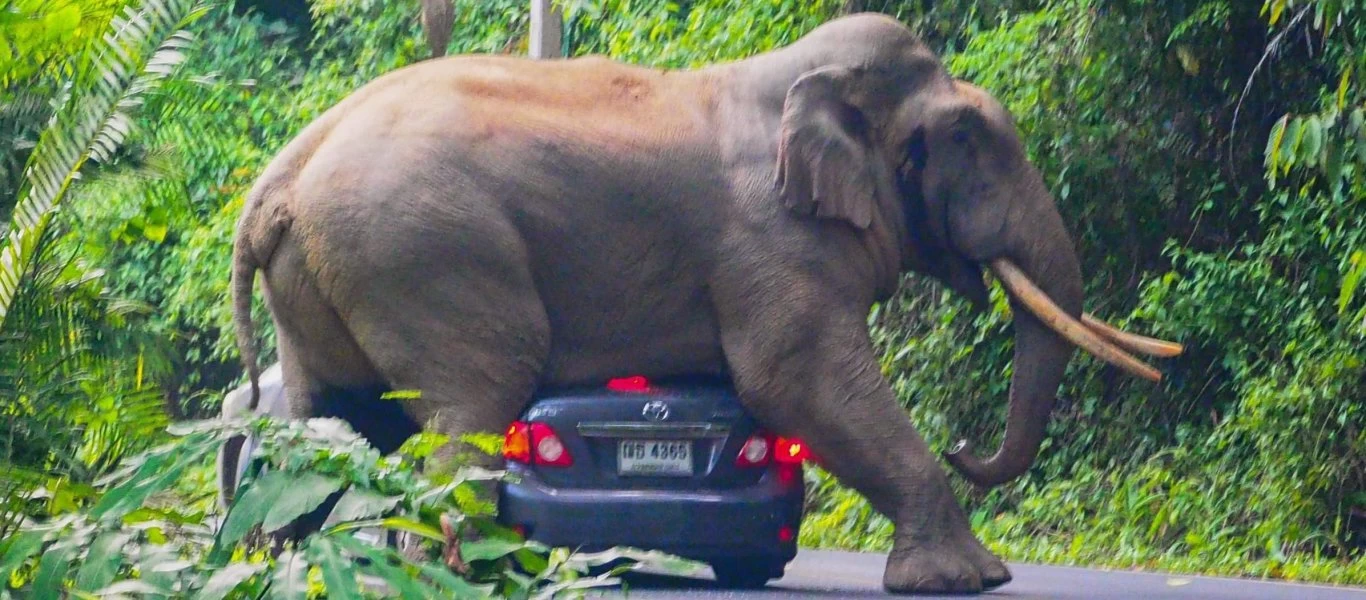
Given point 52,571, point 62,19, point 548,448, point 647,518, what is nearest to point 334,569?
point 52,571

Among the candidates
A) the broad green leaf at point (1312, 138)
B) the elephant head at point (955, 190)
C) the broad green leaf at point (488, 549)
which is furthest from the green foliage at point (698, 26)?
the broad green leaf at point (488, 549)

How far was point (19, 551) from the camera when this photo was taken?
471cm

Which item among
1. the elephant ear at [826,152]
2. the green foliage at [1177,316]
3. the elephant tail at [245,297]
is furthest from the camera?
the green foliage at [1177,316]

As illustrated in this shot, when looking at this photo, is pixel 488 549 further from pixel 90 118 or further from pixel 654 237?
pixel 654 237

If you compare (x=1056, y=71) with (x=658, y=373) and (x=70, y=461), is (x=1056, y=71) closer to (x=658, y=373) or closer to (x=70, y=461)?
(x=658, y=373)

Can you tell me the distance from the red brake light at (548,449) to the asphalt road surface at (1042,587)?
0.58 meters

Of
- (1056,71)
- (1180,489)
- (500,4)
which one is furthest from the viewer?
(500,4)

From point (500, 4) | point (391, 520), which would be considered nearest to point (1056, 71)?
point (500, 4)

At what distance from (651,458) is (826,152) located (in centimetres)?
173

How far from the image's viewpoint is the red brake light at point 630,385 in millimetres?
8578

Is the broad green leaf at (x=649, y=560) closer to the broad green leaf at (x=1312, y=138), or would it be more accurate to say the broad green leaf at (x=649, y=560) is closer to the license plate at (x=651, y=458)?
the license plate at (x=651, y=458)

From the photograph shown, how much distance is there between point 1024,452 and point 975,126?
5.04 ft

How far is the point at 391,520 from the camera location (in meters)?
4.64

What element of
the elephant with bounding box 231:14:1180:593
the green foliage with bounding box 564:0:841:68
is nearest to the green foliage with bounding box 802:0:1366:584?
the green foliage with bounding box 564:0:841:68
